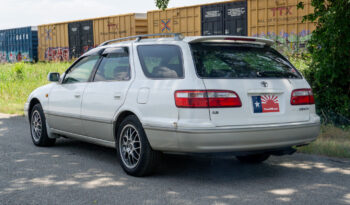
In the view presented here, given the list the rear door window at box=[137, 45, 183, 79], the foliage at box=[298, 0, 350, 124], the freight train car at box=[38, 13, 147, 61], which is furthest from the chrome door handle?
the freight train car at box=[38, 13, 147, 61]

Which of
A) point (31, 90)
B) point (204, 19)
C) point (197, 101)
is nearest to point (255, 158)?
point (197, 101)

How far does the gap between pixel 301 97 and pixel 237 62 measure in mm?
818

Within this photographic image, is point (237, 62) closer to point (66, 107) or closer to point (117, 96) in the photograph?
point (117, 96)

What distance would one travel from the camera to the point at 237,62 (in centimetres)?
487

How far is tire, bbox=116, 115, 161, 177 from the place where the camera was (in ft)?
16.1

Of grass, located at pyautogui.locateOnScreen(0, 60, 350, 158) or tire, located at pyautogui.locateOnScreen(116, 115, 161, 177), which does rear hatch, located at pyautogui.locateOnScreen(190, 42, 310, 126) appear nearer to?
tire, located at pyautogui.locateOnScreen(116, 115, 161, 177)

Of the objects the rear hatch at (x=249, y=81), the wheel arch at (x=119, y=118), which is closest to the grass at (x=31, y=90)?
the rear hatch at (x=249, y=81)

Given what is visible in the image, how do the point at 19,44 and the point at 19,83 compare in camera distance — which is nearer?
the point at 19,83

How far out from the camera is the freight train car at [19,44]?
30.7m

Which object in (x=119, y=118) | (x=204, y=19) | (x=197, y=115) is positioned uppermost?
(x=204, y=19)

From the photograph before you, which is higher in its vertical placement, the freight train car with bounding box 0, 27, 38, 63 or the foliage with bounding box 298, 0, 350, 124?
the freight train car with bounding box 0, 27, 38, 63

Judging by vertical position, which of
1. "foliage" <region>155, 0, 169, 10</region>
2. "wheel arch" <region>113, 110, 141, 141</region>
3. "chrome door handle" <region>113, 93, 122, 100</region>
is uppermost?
"foliage" <region>155, 0, 169, 10</region>

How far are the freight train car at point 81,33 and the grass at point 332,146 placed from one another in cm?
1685

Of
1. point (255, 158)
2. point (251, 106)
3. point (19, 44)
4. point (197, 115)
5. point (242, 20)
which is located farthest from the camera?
point (19, 44)
